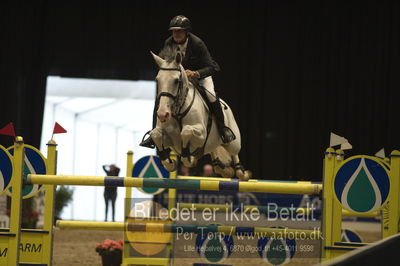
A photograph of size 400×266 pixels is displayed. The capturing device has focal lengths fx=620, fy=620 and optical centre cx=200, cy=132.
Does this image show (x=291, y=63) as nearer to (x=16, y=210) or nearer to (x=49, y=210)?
(x=49, y=210)

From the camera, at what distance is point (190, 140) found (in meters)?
3.76

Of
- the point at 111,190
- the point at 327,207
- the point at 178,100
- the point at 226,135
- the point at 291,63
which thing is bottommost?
the point at 111,190

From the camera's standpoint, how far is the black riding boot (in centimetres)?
415

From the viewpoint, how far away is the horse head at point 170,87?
11.4 ft

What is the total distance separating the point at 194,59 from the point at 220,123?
1.52 ft

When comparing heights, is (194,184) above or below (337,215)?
above

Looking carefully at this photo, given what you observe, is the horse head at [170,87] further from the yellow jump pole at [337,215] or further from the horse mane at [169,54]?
the yellow jump pole at [337,215]

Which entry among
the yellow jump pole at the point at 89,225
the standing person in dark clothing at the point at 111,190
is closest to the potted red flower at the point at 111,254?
the yellow jump pole at the point at 89,225

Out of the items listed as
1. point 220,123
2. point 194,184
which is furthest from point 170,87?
point 220,123

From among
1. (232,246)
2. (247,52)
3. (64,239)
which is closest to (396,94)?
(247,52)

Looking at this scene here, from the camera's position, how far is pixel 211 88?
4355mm

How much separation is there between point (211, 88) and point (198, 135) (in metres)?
0.68

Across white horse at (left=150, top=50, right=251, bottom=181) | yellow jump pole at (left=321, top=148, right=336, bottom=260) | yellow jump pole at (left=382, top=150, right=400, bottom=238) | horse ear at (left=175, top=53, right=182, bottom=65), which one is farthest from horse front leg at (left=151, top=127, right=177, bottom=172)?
yellow jump pole at (left=382, top=150, right=400, bottom=238)

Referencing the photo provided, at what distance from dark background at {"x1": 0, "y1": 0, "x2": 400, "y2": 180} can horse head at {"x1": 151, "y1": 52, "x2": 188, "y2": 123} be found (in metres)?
7.29
